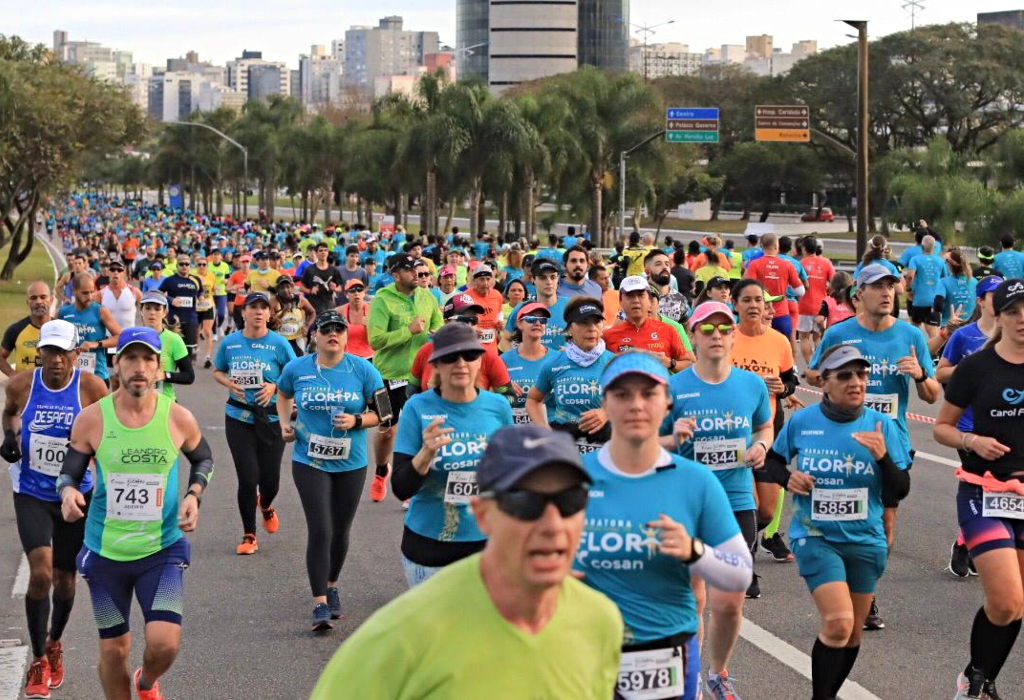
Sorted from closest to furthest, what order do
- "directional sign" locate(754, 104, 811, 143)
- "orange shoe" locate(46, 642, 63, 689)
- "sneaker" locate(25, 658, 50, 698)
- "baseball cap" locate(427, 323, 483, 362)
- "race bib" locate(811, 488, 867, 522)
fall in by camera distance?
"baseball cap" locate(427, 323, 483, 362) < "race bib" locate(811, 488, 867, 522) < "sneaker" locate(25, 658, 50, 698) < "orange shoe" locate(46, 642, 63, 689) < "directional sign" locate(754, 104, 811, 143)

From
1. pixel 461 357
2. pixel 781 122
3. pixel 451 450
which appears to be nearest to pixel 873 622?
pixel 451 450

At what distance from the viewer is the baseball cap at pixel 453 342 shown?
21.6 feet

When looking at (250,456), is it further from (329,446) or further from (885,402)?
(885,402)

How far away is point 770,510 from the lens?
9984mm

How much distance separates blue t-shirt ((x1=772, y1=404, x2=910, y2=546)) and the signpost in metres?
51.2

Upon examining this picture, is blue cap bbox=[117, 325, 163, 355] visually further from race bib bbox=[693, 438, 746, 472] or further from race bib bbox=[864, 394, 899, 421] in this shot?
race bib bbox=[864, 394, 899, 421]

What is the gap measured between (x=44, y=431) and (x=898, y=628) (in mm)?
4711

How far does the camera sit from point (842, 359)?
6773 millimetres

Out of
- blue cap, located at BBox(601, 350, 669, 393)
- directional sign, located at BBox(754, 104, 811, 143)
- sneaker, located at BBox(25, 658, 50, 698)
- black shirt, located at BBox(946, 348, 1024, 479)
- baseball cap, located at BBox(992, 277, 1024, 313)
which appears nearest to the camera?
blue cap, located at BBox(601, 350, 669, 393)

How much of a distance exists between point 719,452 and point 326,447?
2461 mm

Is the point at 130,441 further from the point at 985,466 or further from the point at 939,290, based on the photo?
the point at 939,290

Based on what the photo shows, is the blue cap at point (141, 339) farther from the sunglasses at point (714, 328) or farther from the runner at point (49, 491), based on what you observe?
the sunglasses at point (714, 328)

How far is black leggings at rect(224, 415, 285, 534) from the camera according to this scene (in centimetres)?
1093

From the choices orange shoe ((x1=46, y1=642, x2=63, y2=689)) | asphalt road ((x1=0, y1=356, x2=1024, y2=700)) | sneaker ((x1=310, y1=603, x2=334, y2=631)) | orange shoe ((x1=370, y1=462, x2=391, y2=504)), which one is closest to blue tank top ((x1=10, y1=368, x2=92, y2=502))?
orange shoe ((x1=46, y1=642, x2=63, y2=689))
